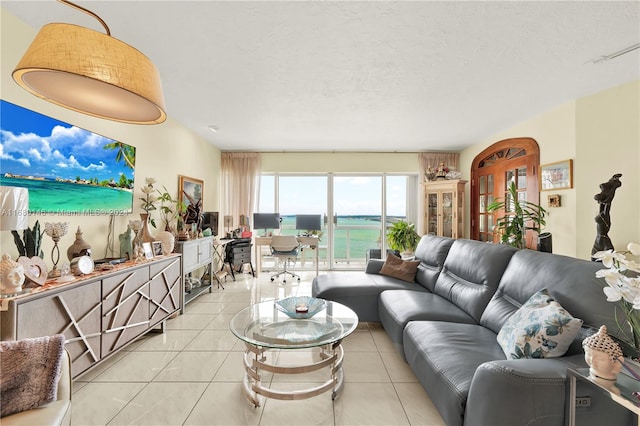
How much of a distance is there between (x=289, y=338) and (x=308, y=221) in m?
3.55

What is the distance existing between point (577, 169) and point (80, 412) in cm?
478

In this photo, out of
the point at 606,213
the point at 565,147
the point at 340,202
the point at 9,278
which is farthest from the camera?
the point at 340,202

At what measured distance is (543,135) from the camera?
3.38m

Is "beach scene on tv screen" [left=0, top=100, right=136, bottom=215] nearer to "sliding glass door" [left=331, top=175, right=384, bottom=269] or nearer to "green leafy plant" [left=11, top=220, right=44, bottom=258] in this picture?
"green leafy plant" [left=11, top=220, right=44, bottom=258]

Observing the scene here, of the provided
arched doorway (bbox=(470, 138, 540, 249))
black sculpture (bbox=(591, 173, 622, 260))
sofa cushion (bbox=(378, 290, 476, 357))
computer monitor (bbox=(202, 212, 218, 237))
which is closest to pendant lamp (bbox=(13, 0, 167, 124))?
sofa cushion (bbox=(378, 290, 476, 357))

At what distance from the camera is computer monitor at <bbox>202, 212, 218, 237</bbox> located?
4.24 meters

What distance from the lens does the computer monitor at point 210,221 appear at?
13.9 feet

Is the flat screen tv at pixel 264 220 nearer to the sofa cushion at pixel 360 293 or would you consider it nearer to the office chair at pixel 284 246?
the office chair at pixel 284 246

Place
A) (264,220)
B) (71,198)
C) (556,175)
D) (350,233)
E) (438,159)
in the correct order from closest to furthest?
1. (71,198)
2. (556,175)
3. (264,220)
4. (438,159)
5. (350,233)

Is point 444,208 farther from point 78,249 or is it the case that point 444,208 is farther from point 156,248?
point 78,249

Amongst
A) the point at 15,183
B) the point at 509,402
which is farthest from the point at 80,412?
the point at 509,402

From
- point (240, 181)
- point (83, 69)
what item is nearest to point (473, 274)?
point (83, 69)

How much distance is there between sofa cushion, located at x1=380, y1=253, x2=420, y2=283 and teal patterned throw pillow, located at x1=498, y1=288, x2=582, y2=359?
5.16 ft

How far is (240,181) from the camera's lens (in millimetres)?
5270
